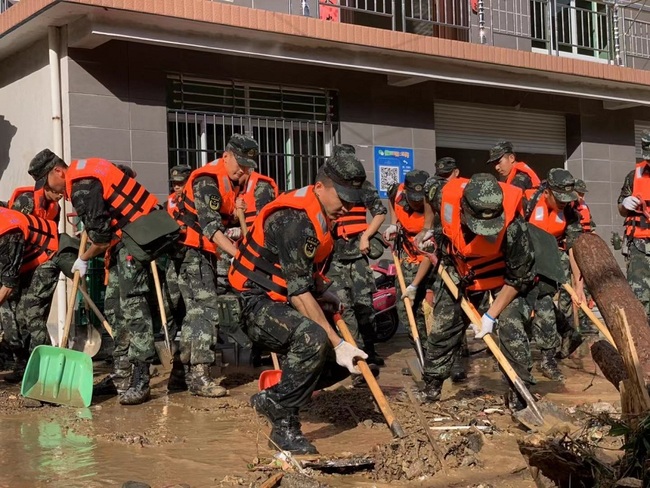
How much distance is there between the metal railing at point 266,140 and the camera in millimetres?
10180

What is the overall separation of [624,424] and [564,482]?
0.34 m

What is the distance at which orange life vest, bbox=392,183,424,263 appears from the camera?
326 inches

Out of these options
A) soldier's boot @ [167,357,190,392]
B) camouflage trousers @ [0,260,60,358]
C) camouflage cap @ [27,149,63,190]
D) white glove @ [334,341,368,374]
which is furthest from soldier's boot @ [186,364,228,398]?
white glove @ [334,341,368,374]

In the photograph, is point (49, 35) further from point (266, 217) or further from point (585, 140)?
point (585, 140)

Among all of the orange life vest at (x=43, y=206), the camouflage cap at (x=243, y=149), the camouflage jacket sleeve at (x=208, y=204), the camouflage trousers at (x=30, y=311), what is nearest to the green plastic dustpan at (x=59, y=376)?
the camouflage trousers at (x=30, y=311)

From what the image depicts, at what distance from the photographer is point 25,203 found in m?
7.99

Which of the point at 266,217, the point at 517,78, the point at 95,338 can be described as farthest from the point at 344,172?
the point at 517,78

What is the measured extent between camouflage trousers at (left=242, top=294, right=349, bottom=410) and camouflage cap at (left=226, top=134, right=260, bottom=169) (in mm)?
1984

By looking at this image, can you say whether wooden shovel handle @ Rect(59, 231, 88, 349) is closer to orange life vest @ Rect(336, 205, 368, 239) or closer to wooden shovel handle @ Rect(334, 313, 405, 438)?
orange life vest @ Rect(336, 205, 368, 239)

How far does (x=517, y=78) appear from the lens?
12492mm

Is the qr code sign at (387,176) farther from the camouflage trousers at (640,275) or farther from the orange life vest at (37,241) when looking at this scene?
the orange life vest at (37,241)

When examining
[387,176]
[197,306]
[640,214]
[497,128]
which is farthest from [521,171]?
[497,128]

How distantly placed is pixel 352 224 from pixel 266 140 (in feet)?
9.80

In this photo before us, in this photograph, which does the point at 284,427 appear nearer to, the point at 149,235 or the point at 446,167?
the point at 149,235
